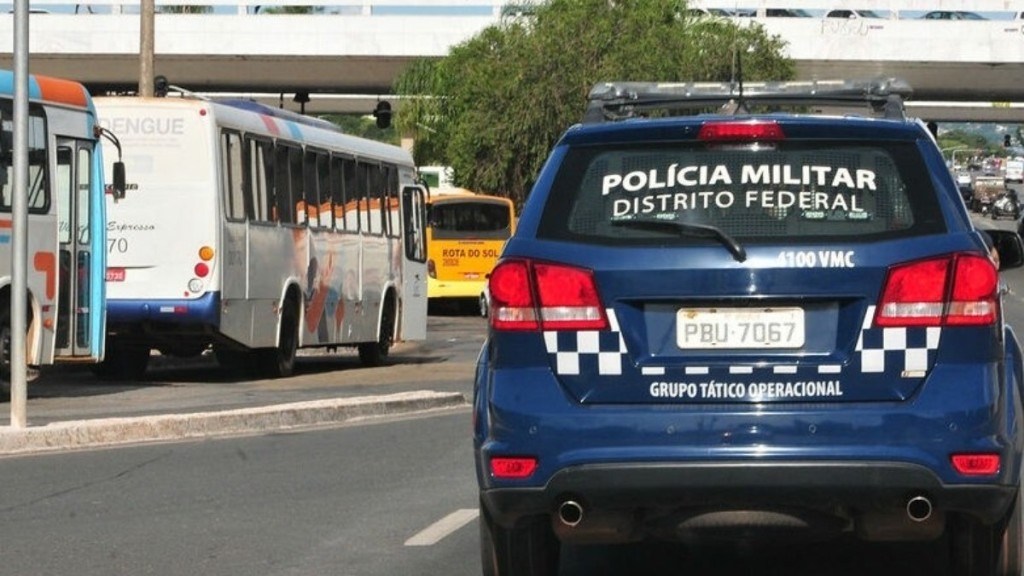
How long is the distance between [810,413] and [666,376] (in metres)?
0.47

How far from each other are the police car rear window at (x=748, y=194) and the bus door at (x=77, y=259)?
13143 mm

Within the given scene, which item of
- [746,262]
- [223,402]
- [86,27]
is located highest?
[86,27]

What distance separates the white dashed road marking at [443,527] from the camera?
9992mm

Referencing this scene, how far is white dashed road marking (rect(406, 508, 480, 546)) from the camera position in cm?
999

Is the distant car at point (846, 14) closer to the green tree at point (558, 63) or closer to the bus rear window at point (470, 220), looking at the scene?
the green tree at point (558, 63)

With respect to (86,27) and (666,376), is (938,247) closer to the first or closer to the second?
(666,376)

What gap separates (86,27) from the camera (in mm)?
59969

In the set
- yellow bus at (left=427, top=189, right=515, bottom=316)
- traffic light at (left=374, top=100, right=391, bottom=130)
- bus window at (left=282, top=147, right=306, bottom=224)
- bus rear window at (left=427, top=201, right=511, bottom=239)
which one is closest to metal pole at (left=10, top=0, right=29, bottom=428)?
bus window at (left=282, top=147, right=306, bottom=224)

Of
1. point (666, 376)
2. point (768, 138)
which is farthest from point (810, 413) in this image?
point (768, 138)

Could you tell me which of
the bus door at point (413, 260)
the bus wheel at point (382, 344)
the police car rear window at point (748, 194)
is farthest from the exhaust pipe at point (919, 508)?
the bus door at point (413, 260)

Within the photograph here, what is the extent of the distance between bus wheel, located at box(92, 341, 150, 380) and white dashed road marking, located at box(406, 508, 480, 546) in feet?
45.5

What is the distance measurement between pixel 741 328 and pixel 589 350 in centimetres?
49

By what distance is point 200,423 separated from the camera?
15766 millimetres

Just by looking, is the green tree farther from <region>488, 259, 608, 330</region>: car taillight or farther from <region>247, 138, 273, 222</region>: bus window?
<region>488, 259, 608, 330</region>: car taillight
